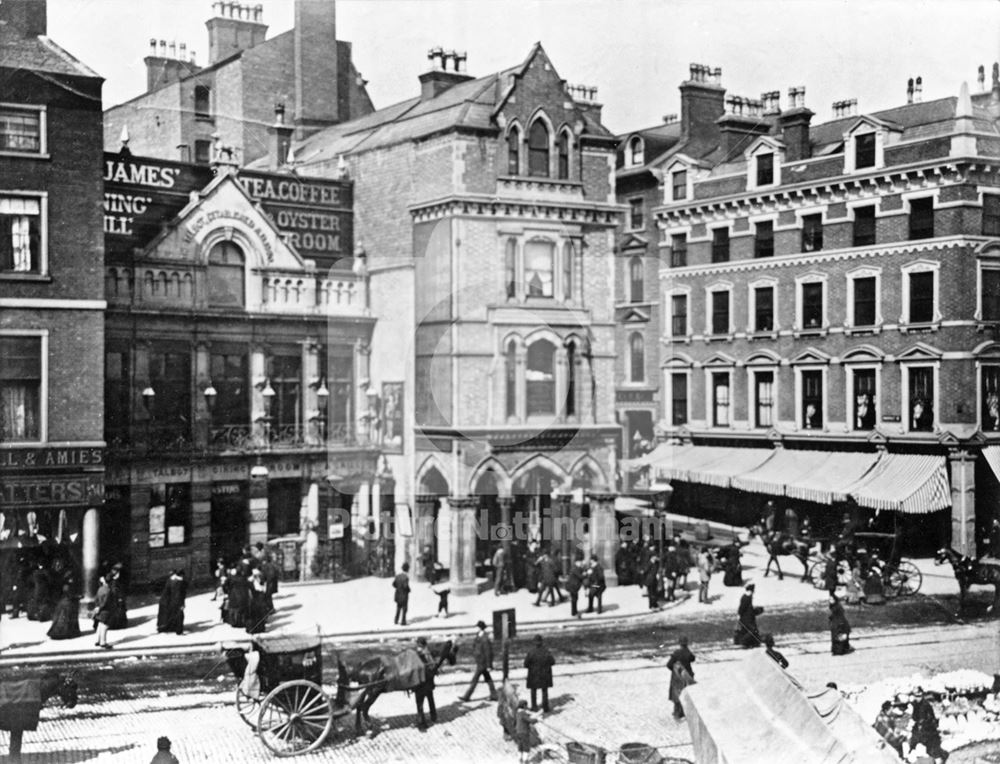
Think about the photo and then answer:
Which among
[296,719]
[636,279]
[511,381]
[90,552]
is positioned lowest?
[296,719]

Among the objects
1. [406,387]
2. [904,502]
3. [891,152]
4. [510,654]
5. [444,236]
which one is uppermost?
[891,152]

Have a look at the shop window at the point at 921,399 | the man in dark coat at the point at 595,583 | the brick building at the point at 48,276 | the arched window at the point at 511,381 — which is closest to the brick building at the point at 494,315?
the arched window at the point at 511,381

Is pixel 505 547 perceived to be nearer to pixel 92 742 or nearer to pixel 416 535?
pixel 416 535

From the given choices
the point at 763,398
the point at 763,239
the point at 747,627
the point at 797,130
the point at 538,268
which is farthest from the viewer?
the point at 763,239

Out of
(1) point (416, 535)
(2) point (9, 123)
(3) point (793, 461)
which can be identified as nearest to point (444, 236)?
(1) point (416, 535)

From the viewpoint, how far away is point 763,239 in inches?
1377

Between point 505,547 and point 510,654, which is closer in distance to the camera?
point 510,654

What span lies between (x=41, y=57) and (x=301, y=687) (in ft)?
48.7

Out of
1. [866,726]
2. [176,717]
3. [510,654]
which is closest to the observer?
[866,726]

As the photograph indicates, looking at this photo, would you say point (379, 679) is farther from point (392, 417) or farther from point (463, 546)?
point (392, 417)

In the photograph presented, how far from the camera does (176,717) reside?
690 inches

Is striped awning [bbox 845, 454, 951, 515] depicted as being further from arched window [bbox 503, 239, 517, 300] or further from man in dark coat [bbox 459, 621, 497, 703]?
man in dark coat [bbox 459, 621, 497, 703]

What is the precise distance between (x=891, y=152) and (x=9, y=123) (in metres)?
23.0

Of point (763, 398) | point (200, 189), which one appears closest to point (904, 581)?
point (763, 398)
